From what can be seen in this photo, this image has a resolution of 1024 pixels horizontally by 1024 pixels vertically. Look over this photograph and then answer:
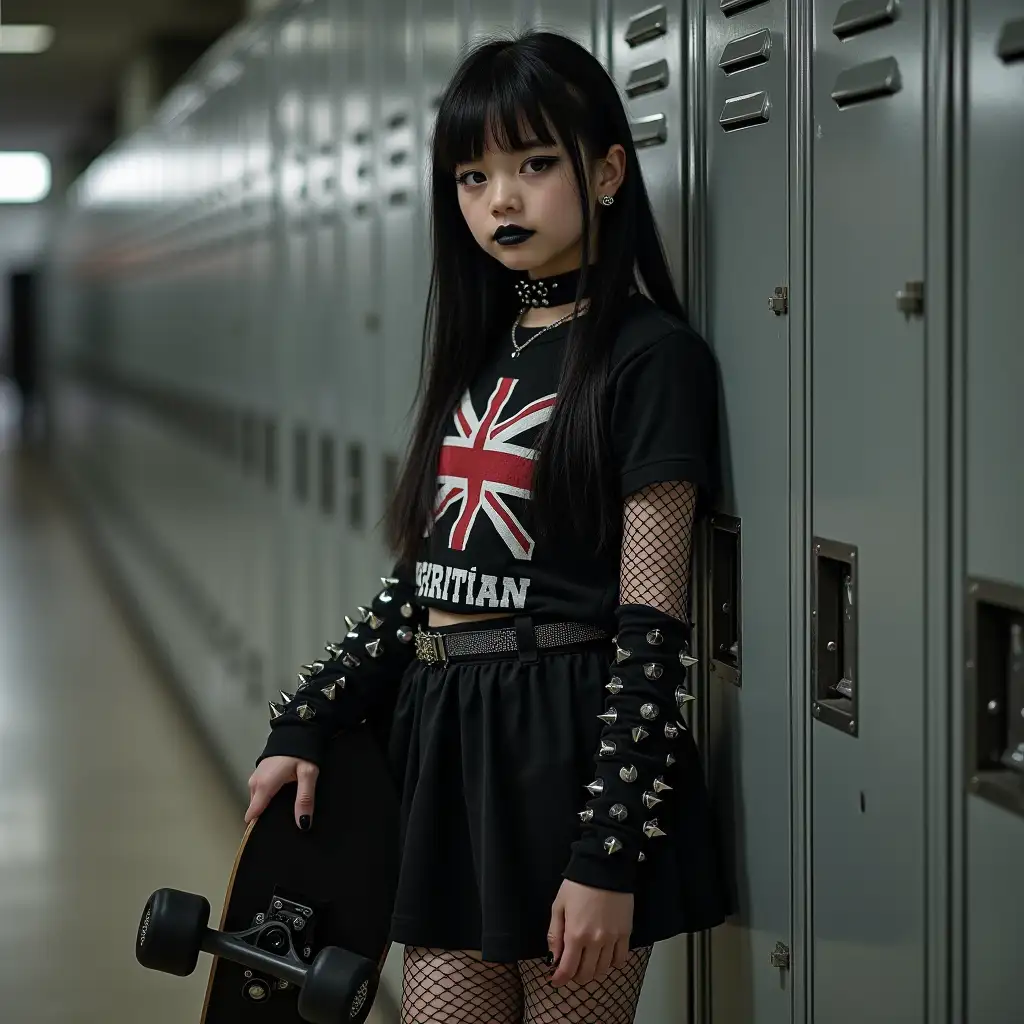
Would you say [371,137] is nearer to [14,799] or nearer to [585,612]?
[585,612]

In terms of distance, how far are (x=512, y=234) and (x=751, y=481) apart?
38cm

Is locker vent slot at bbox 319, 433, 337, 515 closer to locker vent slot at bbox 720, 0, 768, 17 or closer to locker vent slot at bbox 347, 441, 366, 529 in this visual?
locker vent slot at bbox 347, 441, 366, 529

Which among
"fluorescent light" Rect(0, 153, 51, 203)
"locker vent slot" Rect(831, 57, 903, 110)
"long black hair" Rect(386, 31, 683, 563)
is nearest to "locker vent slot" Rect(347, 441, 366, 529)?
"long black hair" Rect(386, 31, 683, 563)

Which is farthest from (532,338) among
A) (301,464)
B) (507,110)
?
(301,464)

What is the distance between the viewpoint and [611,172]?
171 cm

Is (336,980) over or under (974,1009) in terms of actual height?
under

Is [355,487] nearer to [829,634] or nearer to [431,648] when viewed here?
[431,648]

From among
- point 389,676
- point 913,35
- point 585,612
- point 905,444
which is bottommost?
point 389,676

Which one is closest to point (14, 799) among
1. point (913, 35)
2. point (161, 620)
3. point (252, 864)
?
point (161, 620)

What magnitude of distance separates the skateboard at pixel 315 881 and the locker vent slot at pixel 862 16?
1.01 m

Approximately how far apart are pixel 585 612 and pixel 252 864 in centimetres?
Answer: 56

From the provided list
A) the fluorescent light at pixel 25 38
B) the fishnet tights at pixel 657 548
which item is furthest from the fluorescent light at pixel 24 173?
the fishnet tights at pixel 657 548

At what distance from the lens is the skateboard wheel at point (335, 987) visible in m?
1.65

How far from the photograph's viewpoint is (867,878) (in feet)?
4.67
